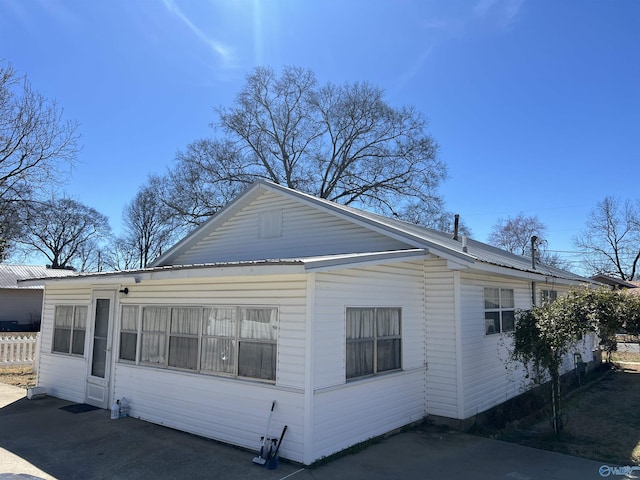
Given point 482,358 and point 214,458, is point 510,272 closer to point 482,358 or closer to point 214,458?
point 482,358

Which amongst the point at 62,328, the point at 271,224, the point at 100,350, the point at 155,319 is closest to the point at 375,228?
the point at 271,224

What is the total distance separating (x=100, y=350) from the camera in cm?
955

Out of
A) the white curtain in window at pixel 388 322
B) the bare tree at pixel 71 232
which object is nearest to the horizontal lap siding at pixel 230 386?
the white curtain in window at pixel 388 322

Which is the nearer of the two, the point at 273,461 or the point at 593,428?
the point at 273,461

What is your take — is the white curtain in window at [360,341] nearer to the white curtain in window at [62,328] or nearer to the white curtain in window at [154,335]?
the white curtain in window at [154,335]

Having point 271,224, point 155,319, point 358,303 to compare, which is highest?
point 271,224

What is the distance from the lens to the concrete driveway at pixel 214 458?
568cm

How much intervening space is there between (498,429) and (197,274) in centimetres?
643

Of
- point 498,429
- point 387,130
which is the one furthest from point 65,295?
point 387,130

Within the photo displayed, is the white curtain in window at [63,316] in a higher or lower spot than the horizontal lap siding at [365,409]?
higher

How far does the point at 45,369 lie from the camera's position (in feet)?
35.5

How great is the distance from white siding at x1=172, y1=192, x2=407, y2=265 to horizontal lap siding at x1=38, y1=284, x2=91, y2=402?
2.97 m

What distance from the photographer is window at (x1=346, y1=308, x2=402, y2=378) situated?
6.95 meters

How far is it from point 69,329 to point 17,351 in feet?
21.6
